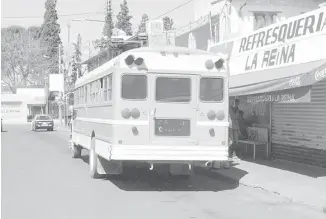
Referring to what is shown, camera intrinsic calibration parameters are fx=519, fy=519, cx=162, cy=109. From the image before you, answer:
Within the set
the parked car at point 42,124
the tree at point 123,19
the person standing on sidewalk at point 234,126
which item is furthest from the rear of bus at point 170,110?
the tree at point 123,19

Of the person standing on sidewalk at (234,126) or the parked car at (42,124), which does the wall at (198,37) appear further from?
the parked car at (42,124)

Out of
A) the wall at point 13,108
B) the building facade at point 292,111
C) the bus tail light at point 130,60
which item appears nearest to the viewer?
the bus tail light at point 130,60

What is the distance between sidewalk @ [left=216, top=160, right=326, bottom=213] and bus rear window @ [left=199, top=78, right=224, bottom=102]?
229 cm

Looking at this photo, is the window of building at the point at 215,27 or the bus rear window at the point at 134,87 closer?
the bus rear window at the point at 134,87

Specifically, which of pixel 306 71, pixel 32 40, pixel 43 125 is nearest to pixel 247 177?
pixel 306 71

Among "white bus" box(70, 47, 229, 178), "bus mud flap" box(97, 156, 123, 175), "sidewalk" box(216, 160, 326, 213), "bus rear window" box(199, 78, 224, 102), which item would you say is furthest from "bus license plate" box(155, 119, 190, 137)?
"sidewalk" box(216, 160, 326, 213)

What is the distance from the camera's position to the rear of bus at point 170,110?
1085 cm

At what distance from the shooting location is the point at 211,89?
11.4 m

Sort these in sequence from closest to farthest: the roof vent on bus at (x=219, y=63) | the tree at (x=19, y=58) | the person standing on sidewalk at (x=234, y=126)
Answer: the roof vent on bus at (x=219, y=63) → the person standing on sidewalk at (x=234, y=126) → the tree at (x=19, y=58)

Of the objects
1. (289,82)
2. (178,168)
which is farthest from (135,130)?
(289,82)

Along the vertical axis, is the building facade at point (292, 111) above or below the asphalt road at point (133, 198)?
above

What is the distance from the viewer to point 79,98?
56.3 ft

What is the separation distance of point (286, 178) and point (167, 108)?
360 cm

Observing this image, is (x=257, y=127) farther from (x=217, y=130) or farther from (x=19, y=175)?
(x=19, y=175)
